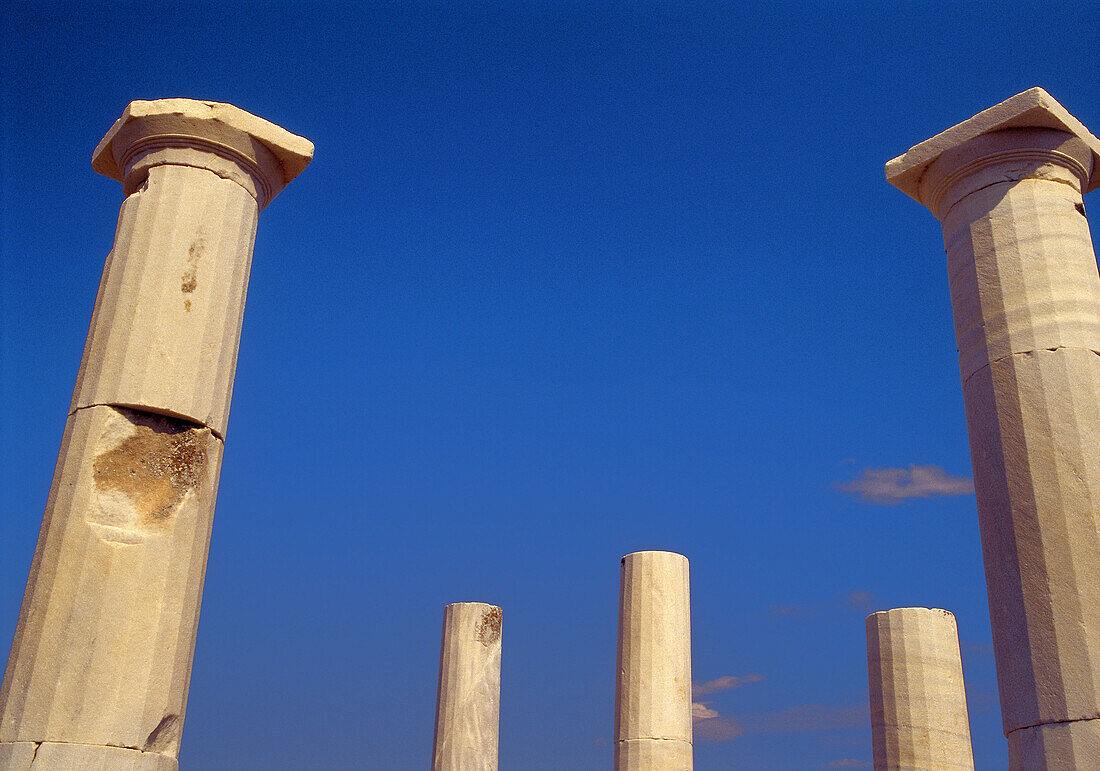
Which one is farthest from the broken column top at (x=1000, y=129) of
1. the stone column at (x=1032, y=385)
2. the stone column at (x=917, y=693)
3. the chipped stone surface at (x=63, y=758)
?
the stone column at (x=917, y=693)

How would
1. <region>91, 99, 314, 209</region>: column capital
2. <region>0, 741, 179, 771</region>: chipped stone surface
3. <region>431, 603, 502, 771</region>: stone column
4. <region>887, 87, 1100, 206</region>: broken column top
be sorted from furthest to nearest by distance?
<region>431, 603, 502, 771</region>: stone column
<region>887, 87, 1100, 206</region>: broken column top
<region>91, 99, 314, 209</region>: column capital
<region>0, 741, 179, 771</region>: chipped stone surface

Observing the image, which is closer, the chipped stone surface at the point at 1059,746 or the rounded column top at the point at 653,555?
the chipped stone surface at the point at 1059,746

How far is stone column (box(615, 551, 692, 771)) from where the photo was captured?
57.8ft

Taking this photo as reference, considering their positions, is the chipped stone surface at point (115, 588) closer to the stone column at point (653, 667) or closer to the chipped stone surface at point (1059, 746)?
the chipped stone surface at point (1059, 746)

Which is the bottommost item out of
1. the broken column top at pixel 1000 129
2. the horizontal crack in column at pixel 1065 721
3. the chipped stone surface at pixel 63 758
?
the chipped stone surface at pixel 63 758

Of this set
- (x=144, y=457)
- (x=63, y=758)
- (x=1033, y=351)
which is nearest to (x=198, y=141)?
(x=144, y=457)

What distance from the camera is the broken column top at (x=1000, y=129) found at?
31.0 feet

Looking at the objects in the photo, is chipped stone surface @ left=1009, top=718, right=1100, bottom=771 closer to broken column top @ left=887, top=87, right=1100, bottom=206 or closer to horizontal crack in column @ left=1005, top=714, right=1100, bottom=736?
horizontal crack in column @ left=1005, top=714, right=1100, bottom=736

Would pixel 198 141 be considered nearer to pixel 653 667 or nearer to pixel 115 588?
pixel 115 588

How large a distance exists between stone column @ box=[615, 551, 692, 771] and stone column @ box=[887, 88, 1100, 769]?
987 centimetres

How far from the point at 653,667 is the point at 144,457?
1197cm

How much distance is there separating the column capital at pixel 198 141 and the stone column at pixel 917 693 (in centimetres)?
1448

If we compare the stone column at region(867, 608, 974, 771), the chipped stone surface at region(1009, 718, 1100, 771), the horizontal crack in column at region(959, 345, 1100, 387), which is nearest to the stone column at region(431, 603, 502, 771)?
the stone column at region(867, 608, 974, 771)

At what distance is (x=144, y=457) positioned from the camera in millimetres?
8328
